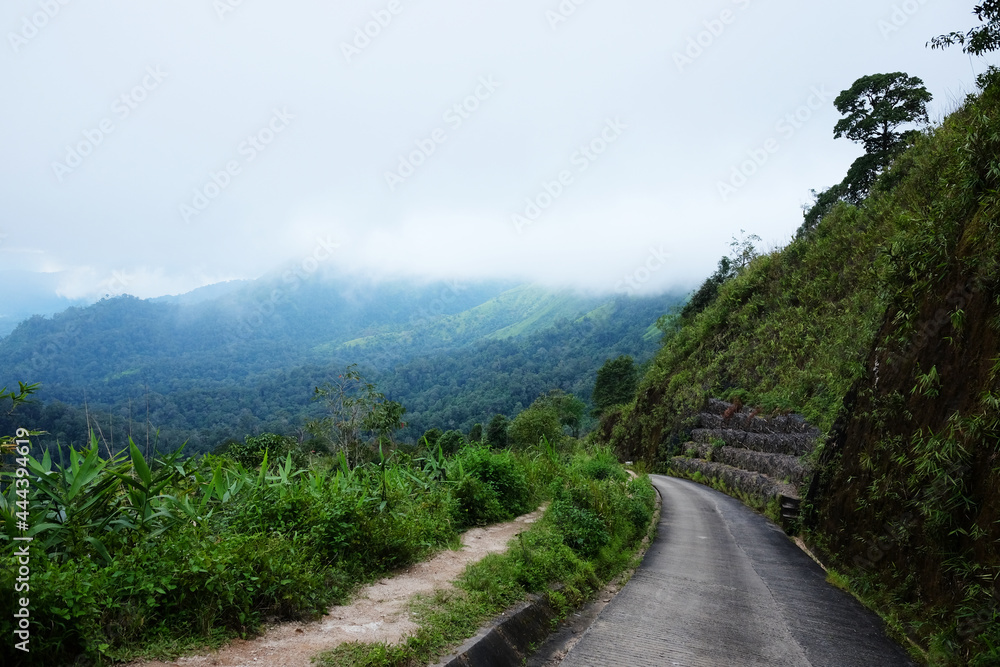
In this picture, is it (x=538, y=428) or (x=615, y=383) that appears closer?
(x=538, y=428)

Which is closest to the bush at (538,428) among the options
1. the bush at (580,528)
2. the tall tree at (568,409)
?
the bush at (580,528)

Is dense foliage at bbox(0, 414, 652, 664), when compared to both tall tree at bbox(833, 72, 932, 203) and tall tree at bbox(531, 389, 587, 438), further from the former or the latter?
tall tree at bbox(531, 389, 587, 438)

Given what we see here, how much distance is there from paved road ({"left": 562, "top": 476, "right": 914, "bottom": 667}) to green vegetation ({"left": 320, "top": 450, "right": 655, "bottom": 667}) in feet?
1.54

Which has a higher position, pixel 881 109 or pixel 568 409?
pixel 881 109

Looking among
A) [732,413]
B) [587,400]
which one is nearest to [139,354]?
[587,400]

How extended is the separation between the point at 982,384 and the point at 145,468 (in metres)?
7.85

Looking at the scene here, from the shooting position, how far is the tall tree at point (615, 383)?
5319 centimetres

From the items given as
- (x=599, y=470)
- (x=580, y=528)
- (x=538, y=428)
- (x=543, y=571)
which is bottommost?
(x=538, y=428)

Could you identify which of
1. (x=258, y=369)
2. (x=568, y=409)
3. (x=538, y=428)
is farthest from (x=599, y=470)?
(x=258, y=369)

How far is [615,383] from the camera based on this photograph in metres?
54.2

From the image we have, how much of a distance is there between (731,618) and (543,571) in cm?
201

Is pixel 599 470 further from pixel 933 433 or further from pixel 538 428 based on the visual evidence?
pixel 538 428

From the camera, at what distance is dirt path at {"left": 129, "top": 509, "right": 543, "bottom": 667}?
142 inches

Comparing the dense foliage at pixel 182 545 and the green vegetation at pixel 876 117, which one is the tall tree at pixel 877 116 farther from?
the dense foliage at pixel 182 545
